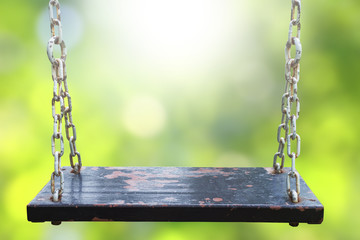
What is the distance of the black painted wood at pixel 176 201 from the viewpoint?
143cm

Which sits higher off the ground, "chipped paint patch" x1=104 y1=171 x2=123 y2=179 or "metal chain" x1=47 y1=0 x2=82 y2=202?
"metal chain" x1=47 y1=0 x2=82 y2=202

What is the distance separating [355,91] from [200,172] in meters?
1.12

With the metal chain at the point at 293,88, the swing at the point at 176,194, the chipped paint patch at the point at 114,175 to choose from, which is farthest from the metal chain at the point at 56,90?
the metal chain at the point at 293,88

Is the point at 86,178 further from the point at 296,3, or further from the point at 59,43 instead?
the point at 296,3

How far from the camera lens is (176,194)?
1540 mm

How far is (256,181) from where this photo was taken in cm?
170

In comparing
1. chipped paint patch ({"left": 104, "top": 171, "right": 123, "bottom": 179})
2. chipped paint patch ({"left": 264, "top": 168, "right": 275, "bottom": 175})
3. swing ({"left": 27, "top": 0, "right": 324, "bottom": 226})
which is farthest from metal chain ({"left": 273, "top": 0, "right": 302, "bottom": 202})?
chipped paint patch ({"left": 104, "top": 171, "right": 123, "bottom": 179})

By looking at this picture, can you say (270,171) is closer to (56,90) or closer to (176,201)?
(176,201)

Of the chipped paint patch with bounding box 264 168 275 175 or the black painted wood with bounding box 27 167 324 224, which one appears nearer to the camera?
the black painted wood with bounding box 27 167 324 224

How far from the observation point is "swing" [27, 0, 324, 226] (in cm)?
143

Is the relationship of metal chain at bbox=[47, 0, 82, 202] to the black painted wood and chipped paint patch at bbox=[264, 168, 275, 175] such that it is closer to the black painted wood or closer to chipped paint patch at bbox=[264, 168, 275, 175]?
the black painted wood

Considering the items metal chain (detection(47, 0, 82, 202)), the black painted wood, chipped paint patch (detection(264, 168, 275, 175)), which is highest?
metal chain (detection(47, 0, 82, 202))

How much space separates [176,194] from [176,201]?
0.26ft

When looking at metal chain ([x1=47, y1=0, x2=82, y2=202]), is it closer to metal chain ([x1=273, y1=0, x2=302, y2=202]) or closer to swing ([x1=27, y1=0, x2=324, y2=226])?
swing ([x1=27, y1=0, x2=324, y2=226])
